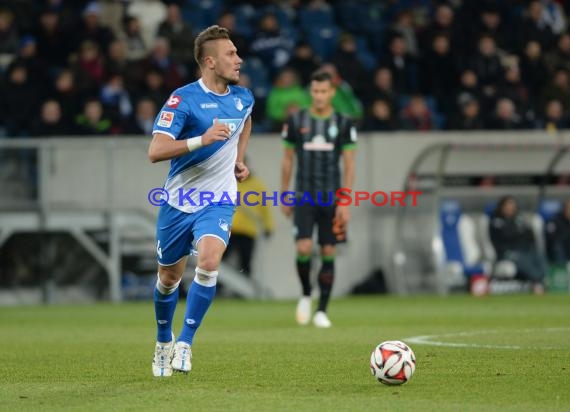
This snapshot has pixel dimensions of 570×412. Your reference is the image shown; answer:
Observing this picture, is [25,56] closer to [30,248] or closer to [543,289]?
[30,248]

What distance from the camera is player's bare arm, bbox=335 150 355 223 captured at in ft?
41.9

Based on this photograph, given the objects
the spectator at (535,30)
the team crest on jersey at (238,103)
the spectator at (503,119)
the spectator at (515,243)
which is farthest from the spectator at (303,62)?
the team crest on jersey at (238,103)

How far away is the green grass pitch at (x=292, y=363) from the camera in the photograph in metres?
6.82

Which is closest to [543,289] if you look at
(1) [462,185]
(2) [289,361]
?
(1) [462,185]

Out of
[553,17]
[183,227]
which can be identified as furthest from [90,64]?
[183,227]

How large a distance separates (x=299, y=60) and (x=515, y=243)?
15.1ft

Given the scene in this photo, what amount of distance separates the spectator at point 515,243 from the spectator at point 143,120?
223 inches

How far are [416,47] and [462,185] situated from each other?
323 cm

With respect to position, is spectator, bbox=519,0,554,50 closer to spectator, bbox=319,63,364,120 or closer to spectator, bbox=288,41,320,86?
spectator, bbox=288,41,320,86

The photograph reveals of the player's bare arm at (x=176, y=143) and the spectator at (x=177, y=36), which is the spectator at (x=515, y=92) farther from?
the player's bare arm at (x=176, y=143)

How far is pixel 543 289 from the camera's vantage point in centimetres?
2014

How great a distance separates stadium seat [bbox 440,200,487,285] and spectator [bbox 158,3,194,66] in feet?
16.1

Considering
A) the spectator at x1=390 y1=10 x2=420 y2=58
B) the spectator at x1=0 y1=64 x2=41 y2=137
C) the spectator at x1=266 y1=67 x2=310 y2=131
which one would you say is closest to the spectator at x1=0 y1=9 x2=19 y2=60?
the spectator at x1=0 y1=64 x2=41 y2=137

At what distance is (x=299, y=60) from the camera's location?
20.9 meters
